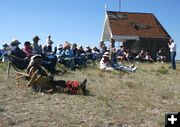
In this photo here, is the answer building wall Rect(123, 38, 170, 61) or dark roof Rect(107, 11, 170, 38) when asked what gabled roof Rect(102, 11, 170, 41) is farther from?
building wall Rect(123, 38, 170, 61)

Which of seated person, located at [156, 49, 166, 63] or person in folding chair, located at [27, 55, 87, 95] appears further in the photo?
seated person, located at [156, 49, 166, 63]

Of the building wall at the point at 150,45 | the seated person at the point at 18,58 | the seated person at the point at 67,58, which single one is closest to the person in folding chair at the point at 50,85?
the seated person at the point at 18,58

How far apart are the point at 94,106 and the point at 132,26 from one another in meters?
25.5

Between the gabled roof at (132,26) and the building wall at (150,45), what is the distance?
1.24 feet

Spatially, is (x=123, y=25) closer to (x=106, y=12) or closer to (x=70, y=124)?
(x=106, y=12)

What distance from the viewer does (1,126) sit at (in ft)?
27.0

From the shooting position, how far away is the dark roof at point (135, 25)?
34.3 meters

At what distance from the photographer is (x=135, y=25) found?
35344 mm

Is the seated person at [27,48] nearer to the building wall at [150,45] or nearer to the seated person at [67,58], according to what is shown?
the seated person at [67,58]

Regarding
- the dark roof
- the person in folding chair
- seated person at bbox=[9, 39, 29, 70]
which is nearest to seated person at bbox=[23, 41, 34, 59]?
seated person at bbox=[9, 39, 29, 70]

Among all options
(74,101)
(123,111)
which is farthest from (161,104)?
(74,101)

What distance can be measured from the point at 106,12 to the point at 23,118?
27.9 meters

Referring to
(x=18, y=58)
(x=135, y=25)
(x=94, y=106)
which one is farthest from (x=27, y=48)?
(x=135, y=25)

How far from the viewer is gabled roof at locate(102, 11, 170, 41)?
112 feet
